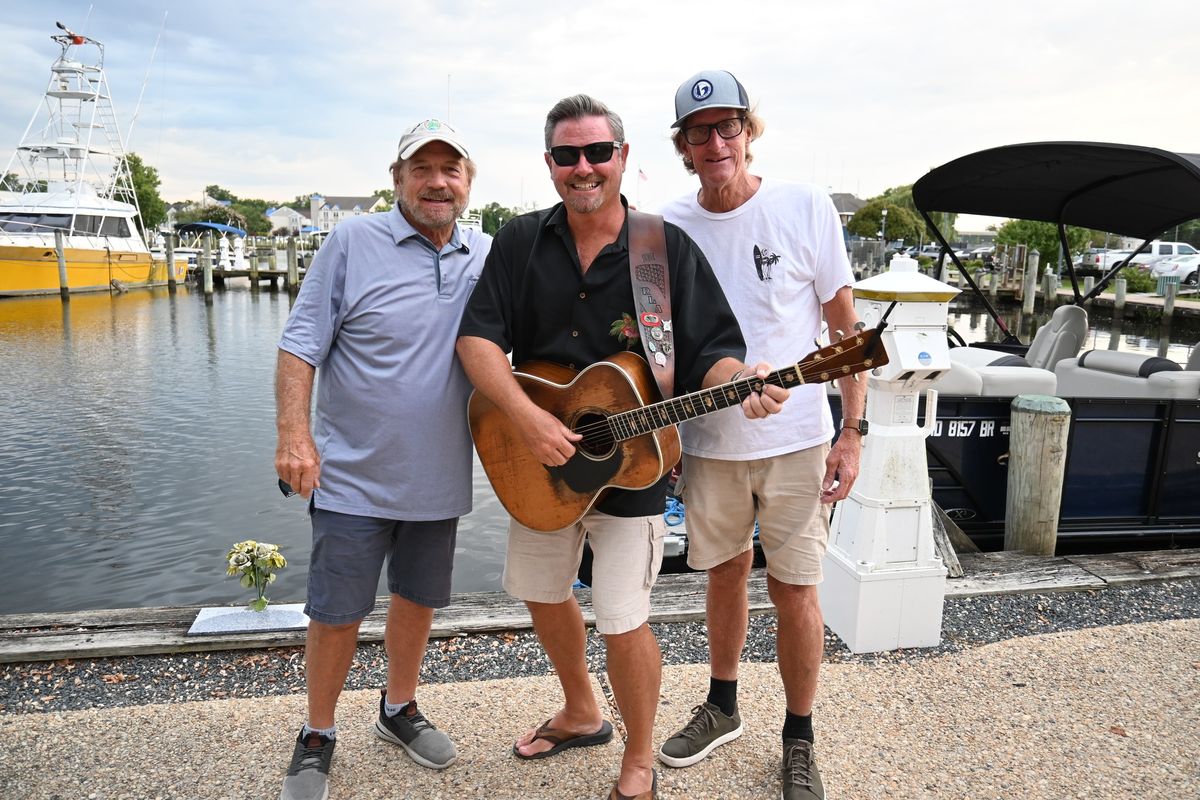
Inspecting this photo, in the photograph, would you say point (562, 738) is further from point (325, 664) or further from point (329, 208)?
point (329, 208)

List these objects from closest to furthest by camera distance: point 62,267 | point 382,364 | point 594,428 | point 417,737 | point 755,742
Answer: point 594,428, point 382,364, point 417,737, point 755,742, point 62,267

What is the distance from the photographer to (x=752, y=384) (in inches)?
89.7

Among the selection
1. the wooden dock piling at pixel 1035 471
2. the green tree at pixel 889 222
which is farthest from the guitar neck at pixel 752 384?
the green tree at pixel 889 222

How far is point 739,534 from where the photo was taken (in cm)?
277

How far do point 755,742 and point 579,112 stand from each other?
222 centimetres

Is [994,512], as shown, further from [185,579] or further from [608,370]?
[185,579]

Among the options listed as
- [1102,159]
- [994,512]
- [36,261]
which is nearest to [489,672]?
[994,512]

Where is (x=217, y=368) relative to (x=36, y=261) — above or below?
below

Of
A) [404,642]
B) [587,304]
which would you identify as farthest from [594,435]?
[404,642]

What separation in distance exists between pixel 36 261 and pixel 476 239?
36.6 meters

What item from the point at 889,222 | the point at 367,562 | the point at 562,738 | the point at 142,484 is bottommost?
the point at 142,484

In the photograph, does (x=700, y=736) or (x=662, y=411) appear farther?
(x=700, y=736)

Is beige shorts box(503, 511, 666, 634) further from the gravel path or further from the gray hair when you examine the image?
the gray hair

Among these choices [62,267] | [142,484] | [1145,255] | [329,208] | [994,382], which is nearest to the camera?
[994,382]
